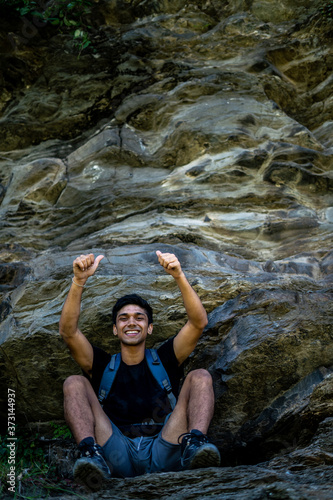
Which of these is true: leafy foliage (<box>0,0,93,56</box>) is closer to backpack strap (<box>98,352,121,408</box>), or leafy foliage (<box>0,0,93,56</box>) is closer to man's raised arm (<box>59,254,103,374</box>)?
man's raised arm (<box>59,254,103,374</box>)

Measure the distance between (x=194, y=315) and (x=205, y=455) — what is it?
56.2 inches

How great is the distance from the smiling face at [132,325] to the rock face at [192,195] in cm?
89

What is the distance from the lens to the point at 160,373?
4957mm

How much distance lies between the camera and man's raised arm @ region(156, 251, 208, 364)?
4.82m

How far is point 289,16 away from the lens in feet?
33.6

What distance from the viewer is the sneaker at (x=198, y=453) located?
3891 mm

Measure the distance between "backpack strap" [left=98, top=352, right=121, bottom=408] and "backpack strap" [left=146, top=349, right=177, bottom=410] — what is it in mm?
335

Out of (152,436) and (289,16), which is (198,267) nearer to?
(152,436)

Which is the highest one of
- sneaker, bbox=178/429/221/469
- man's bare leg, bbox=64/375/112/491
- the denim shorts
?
man's bare leg, bbox=64/375/112/491

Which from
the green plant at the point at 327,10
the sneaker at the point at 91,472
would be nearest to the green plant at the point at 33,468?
the sneaker at the point at 91,472

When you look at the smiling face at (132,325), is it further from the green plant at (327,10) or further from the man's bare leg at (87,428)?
the green plant at (327,10)

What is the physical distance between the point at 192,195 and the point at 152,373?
375 centimetres

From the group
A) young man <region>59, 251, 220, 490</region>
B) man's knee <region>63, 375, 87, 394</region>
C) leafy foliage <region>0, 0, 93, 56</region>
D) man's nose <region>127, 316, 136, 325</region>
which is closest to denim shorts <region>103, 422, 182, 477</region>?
young man <region>59, 251, 220, 490</region>

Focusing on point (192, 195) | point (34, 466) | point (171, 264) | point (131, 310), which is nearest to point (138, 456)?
point (131, 310)
